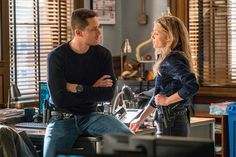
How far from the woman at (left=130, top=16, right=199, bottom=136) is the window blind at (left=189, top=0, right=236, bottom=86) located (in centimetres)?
234

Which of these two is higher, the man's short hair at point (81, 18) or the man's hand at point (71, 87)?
the man's short hair at point (81, 18)

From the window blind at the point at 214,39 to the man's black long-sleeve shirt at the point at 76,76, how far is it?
243 cm

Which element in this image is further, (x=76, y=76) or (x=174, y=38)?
(x=76, y=76)

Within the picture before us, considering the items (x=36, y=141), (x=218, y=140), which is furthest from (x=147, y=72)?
(x=36, y=141)

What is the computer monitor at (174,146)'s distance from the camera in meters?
1.82

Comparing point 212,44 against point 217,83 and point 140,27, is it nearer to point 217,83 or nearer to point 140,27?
point 217,83

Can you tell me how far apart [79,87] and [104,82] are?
0.19m

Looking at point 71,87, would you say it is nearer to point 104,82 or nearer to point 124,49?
point 104,82

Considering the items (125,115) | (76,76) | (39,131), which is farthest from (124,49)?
(76,76)

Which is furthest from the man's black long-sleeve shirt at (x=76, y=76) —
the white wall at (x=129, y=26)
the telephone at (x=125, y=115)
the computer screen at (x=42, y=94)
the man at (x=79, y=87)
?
the white wall at (x=129, y=26)

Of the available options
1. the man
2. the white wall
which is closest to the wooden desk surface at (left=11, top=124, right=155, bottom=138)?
the man

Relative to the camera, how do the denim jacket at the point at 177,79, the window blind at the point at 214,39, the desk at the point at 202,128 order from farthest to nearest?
the window blind at the point at 214,39 → the desk at the point at 202,128 → the denim jacket at the point at 177,79

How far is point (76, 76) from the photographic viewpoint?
3.69 meters

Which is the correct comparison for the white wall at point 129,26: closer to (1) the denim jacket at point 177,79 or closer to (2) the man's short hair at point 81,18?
(2) the man's short hair at point 81,18
